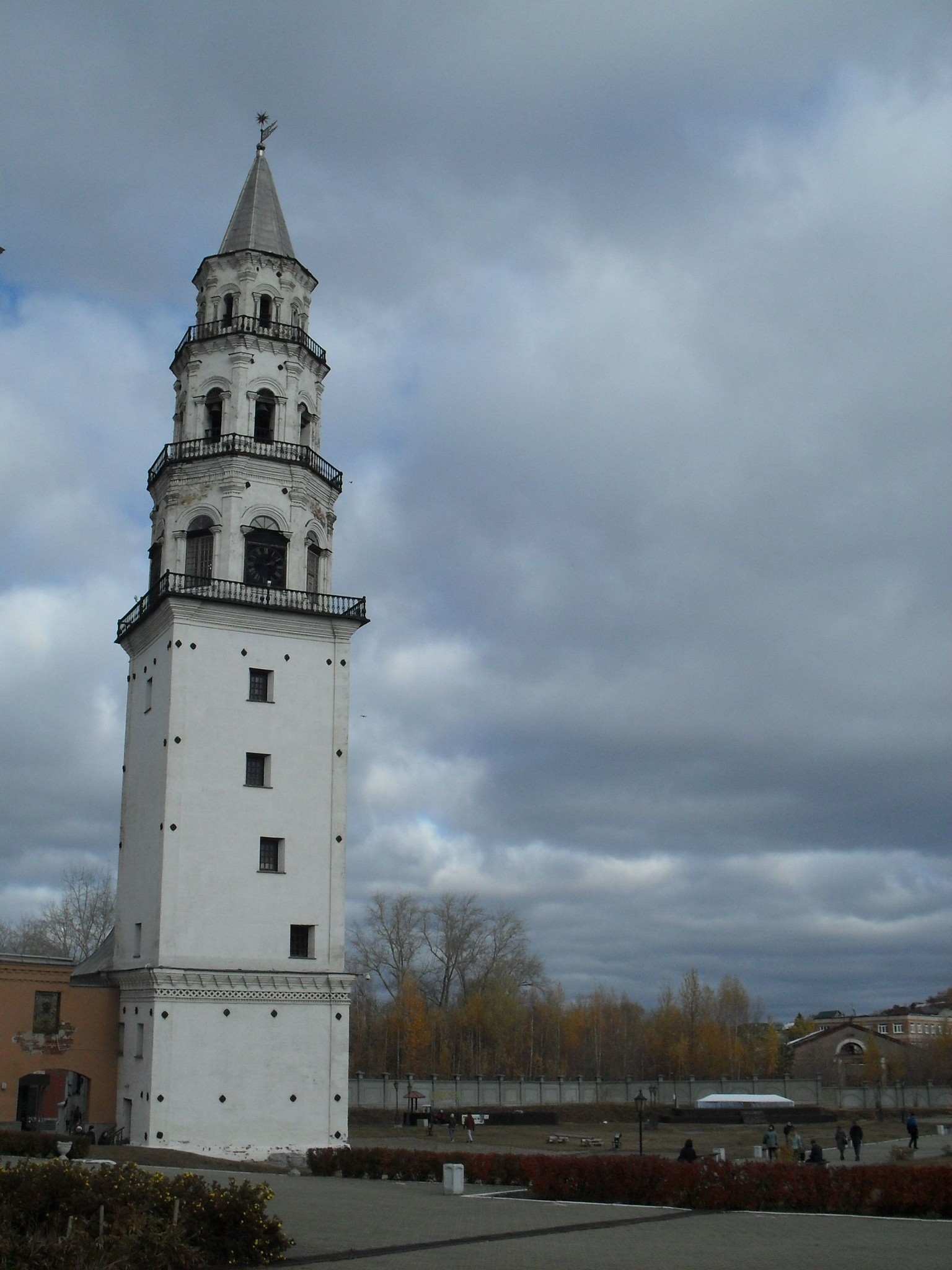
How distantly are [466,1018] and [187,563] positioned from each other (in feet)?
189

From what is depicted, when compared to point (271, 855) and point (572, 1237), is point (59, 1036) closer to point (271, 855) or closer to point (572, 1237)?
point (271, 855)

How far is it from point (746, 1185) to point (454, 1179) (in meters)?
6.36

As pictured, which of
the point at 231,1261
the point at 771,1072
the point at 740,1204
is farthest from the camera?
the point at 771,1072

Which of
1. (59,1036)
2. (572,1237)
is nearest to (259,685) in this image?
(59,1036)

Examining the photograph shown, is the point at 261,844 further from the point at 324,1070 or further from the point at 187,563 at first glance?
the point at 187,563

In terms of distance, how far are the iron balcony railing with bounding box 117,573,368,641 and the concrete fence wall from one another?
3295 cm

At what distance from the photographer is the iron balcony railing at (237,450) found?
42719 mm

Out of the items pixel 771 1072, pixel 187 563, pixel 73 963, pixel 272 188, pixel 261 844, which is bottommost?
pixel 771 1072

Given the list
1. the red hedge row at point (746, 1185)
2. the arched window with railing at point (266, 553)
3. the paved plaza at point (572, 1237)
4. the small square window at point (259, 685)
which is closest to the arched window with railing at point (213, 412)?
the arched window with railing at point (266, 553)

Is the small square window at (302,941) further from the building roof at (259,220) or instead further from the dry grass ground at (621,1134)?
the building roof at (259,220)

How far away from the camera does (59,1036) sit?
38.8 meters

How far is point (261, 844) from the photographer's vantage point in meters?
39.5

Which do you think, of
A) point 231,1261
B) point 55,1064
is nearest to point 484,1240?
point 231,1261

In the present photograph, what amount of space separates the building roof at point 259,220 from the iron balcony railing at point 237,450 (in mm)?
7566
